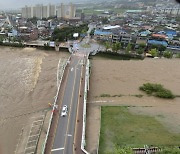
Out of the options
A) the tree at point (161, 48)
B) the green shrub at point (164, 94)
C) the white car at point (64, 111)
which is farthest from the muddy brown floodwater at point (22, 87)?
the tree at point (161, 48)

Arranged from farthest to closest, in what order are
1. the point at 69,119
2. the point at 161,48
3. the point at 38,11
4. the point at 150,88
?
the point at 38,11 < the point at 161,48 < the point at 150,88 < the point at 69,119

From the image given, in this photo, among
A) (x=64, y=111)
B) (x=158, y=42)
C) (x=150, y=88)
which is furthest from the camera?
(x=158, y=42)

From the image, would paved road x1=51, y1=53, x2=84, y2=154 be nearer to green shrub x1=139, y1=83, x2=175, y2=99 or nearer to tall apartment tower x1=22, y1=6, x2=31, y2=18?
green shrub x1=139, y1=83, x2=175, y2=99

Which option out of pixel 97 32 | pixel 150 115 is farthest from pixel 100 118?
pixel 97 32

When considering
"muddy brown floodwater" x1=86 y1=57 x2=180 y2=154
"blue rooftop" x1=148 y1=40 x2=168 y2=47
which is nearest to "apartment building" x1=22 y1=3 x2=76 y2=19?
"blue rooftop" x1=148 y1=40 x2=168 y2=47

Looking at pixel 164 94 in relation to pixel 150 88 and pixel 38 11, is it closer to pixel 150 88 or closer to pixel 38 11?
pixel 150 88

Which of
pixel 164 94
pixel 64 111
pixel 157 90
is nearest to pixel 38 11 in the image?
pixel 157 90
